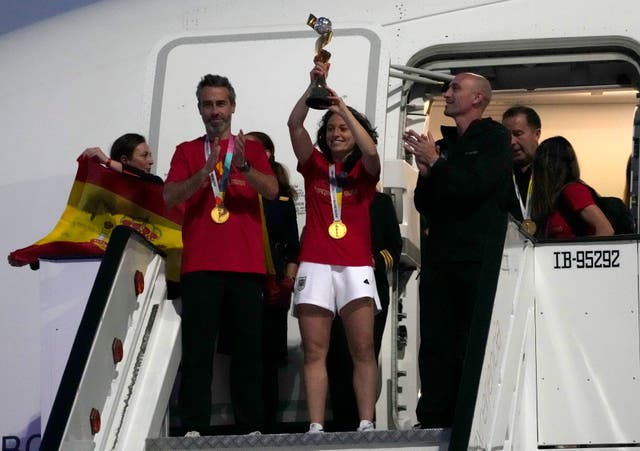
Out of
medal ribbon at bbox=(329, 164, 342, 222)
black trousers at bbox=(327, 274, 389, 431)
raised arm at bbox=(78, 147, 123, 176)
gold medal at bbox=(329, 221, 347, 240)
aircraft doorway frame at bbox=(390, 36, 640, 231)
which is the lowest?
black trousers at bbox=(327, 274, 389, 431)

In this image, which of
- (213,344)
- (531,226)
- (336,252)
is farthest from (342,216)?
(531,226)

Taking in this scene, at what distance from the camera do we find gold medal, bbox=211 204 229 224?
679 cm

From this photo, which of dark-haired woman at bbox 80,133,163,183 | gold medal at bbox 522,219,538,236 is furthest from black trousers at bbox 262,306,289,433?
gold medal at bbox 522,219,538,236

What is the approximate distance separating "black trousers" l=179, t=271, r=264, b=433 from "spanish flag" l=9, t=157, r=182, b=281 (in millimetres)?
621

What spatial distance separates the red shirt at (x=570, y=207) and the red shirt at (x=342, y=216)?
952 millimetres

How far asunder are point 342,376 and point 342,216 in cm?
88

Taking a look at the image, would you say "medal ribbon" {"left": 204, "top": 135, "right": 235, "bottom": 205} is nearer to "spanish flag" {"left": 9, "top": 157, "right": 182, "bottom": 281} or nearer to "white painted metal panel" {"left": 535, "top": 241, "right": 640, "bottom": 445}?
"spanish flag" {"left": 9, "top": 157, "right": 182, "bottom": 281}

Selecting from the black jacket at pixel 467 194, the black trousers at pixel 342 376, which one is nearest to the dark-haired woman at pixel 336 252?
the black jacket at pixel 467 194

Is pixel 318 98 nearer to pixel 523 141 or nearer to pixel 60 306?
pixel 523 141

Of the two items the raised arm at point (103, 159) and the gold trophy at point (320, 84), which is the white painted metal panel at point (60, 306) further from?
the gold trophy at point (320, 84)

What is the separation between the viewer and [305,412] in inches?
292

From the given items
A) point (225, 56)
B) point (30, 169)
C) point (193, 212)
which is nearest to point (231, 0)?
point (225, 56)

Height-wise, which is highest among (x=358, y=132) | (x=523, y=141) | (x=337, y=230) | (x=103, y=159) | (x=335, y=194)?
(x=523, y=141)

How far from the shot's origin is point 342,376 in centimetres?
711
